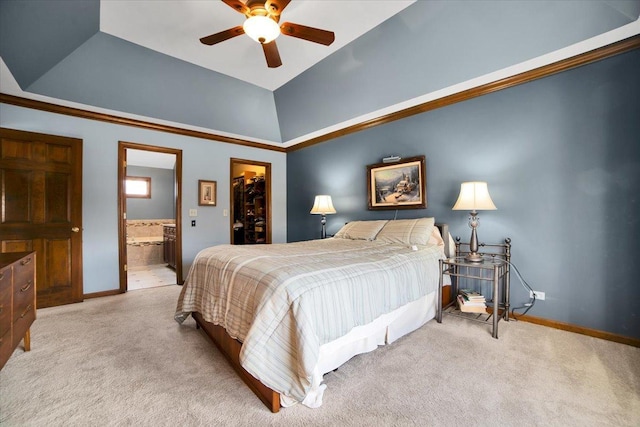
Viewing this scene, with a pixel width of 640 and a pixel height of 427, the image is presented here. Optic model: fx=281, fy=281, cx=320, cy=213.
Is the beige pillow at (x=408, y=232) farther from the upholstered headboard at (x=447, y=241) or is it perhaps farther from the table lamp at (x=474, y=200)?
Result: the table lamp at (x=474, y=200)

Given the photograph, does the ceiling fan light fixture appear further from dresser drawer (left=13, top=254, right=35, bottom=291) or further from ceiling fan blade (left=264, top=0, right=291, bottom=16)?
dresser drawer (left=13, top=254, right=35, bottom=291)

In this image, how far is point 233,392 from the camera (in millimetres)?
1706

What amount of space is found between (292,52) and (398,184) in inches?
84.1

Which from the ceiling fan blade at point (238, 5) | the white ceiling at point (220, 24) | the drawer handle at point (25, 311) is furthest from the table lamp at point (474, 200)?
the drawer handle at point (25, 311)

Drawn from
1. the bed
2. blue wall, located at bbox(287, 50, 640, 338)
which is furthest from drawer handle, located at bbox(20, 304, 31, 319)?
blue wall, located at bbox(287, 50, 640, 338)

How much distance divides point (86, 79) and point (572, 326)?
18.7 ft

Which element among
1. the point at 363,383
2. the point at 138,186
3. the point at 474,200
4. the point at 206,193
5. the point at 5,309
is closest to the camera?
the point at 5,309

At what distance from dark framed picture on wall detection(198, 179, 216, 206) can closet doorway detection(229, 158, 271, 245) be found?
0.87m

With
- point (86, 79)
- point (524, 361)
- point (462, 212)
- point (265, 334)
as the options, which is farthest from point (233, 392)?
point (86, 79)

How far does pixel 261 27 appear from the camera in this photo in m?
2.11

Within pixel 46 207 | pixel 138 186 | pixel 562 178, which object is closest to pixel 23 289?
pixel 46 207

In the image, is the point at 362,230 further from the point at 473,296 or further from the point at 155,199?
the point at 155,199

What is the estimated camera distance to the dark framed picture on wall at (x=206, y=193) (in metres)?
4.71

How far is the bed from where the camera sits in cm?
150
